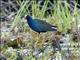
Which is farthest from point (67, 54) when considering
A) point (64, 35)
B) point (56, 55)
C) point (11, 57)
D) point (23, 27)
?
point (23, 27)

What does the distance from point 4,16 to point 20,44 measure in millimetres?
2730

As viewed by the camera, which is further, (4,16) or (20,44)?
(4,16)

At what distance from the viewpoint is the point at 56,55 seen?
5.19m

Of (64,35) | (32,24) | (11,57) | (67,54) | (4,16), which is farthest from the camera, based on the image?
(4,16)

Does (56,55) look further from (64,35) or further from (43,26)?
(64,35)

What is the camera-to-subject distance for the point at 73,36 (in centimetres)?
638

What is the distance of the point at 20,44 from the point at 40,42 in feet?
1.01

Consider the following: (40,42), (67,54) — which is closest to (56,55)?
(67,54)

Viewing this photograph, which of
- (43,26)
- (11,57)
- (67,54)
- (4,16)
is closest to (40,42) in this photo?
(43,26)

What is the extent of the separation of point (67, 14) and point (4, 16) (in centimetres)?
203

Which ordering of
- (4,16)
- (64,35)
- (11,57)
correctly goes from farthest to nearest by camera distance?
(4,16), (64,35), (11,57)

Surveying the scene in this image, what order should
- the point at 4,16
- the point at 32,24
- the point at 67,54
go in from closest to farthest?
the point at 67,54 < the point at 32,24 < the point at 4,16

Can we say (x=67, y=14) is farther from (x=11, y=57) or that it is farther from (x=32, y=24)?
(x=11, y=57)

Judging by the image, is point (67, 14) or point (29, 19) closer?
point (29, 19)
